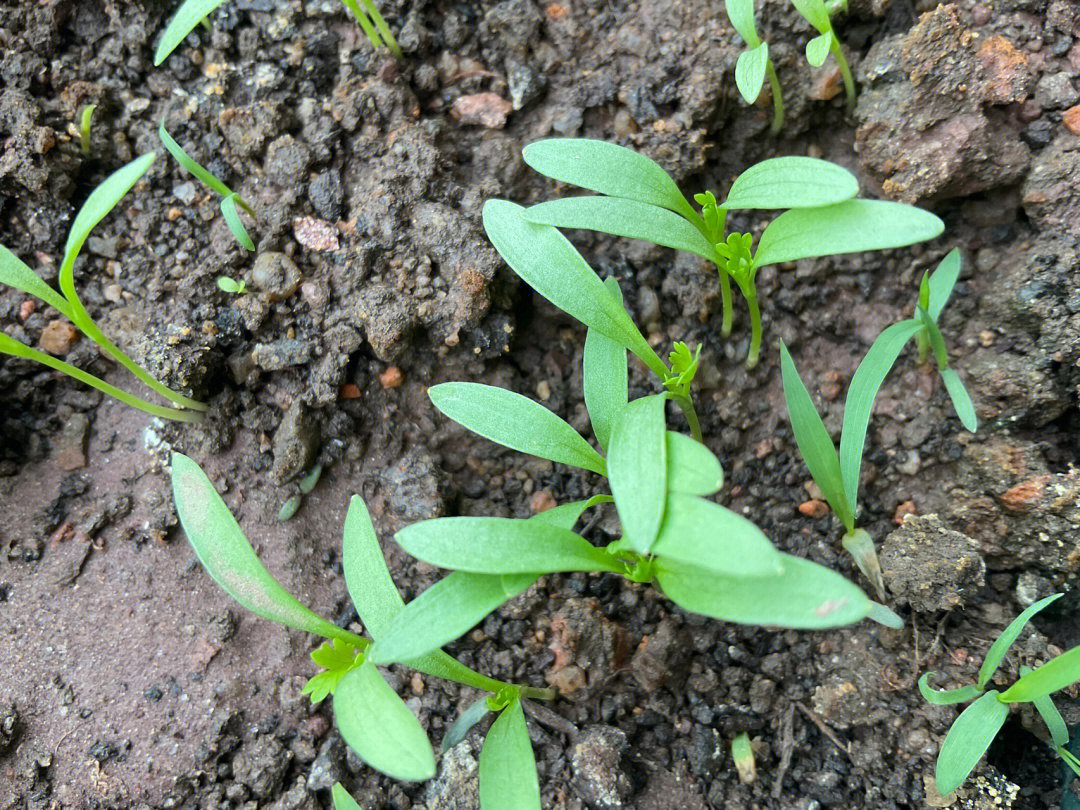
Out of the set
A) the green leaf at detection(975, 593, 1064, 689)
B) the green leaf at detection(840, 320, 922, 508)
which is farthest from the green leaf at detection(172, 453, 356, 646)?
the green leaf at detection(975, 593, 1064, 689)

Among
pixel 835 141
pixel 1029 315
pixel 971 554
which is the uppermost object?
pixel 835 141

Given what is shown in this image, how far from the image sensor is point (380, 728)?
0.97m

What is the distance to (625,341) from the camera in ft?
4.15

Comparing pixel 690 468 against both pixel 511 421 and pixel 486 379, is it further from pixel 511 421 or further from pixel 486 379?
pixel 486 379

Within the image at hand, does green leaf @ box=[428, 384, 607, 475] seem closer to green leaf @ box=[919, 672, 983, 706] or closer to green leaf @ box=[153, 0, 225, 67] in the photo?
green leaf @ box=[919, 672, 983, 706]

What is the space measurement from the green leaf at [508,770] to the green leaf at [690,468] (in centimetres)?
45

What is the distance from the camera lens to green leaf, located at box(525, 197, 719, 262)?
1254 mm

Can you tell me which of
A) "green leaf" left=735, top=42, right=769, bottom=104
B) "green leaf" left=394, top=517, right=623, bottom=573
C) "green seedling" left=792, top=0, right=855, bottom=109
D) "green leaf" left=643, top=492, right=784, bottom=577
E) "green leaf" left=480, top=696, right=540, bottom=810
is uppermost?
"green seedling" left=792, top=0, right=855, bottom=109

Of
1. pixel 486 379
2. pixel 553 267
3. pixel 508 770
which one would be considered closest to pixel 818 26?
pixel 553 267

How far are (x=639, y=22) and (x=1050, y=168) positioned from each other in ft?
2.72

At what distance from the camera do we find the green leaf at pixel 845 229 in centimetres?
108

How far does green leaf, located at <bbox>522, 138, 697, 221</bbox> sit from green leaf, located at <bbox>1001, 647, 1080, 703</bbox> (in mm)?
869

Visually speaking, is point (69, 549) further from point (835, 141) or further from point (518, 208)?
point (835, 141)

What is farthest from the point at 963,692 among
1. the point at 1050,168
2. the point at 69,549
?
the point at 69,549
